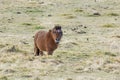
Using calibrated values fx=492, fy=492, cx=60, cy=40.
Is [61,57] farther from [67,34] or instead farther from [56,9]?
[56,9]

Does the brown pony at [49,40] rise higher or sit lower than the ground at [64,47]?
higher

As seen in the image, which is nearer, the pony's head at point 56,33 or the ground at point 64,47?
the ground at point 64,47

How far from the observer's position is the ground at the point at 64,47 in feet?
45.8

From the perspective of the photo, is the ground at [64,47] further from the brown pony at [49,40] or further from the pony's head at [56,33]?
the pony's head at [56,33]

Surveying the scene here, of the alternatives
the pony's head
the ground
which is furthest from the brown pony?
the ground

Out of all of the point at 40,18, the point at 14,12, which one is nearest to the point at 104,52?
the point at 40,18

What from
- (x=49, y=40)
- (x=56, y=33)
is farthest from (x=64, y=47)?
(x=56, y=33)

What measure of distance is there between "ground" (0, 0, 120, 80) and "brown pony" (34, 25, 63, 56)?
0.33 metres

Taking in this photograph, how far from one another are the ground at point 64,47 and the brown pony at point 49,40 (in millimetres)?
334

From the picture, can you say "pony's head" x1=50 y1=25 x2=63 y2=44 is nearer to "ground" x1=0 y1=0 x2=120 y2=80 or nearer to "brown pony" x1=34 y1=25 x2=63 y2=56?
"brown pony" x1=34 y1=25 x2=63 y2=56

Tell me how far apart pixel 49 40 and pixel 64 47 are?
13.0ft

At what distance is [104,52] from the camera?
1891 cm

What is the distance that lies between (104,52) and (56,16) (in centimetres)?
1657

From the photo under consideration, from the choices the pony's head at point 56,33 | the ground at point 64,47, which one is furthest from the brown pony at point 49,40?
the ground at point 64,47
